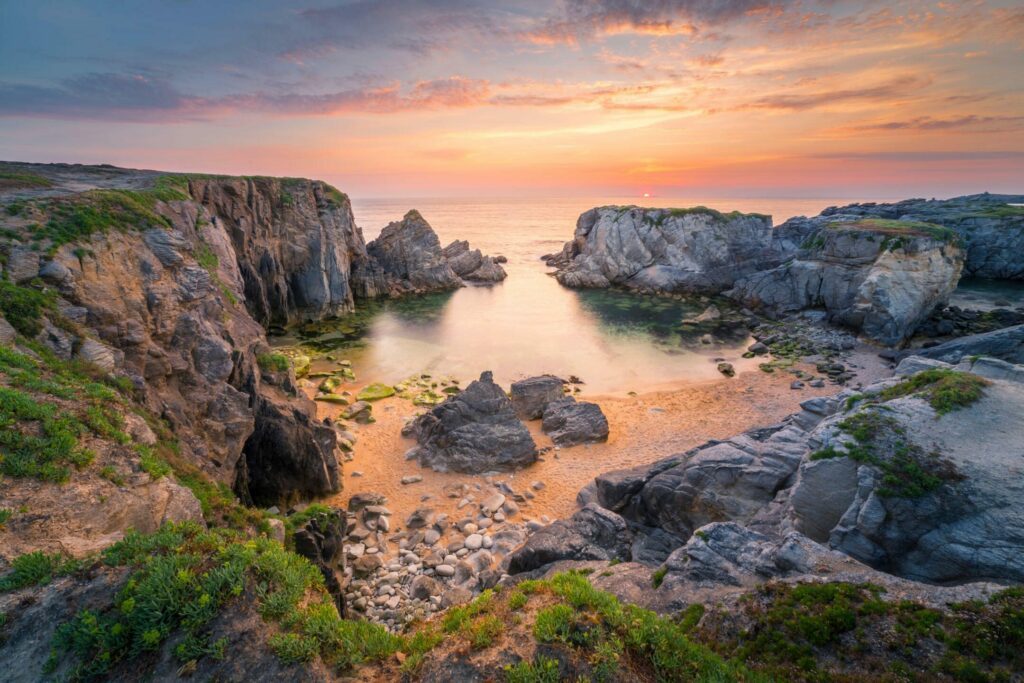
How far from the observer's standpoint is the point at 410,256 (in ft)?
229

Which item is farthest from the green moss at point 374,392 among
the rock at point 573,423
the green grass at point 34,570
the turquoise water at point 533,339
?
the green grass at point 34,570

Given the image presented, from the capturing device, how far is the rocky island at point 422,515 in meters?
6.81

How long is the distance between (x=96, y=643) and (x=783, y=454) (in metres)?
20.7

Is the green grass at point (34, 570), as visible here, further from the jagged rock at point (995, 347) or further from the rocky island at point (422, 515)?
the jagged rock at point (995, 347)

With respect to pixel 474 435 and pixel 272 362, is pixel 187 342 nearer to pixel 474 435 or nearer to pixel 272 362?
pixel 272 362

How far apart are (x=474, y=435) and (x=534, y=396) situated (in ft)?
23.3

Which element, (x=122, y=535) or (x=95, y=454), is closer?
(x=122, y=535)

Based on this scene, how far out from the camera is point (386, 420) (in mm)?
29469

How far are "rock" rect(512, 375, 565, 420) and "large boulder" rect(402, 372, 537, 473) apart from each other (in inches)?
146

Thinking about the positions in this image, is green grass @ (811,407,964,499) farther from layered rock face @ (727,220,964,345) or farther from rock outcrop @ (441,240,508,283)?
rock outcrop @ (441,240,508,283)

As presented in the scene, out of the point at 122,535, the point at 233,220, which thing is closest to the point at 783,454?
the point at 122,535

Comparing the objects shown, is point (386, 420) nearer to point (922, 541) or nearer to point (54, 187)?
point (54, 187)

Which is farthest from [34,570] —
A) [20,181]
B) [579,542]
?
[20,181]

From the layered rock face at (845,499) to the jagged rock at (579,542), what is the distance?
0.16 feet
